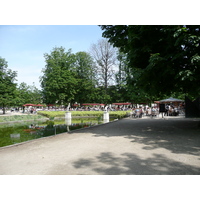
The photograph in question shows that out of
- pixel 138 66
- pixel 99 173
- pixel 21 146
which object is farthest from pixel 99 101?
pixel 99 173

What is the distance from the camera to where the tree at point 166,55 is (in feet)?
24.7

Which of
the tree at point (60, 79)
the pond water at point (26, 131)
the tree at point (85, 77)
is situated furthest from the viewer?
the tree at point (85, 77)

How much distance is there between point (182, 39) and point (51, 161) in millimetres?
7177

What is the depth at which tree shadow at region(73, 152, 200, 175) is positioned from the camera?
3934 mm

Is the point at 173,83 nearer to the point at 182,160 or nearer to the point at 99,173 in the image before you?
the point at 182,160

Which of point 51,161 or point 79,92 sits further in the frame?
point 79,92

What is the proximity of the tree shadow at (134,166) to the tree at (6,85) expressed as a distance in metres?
28.3

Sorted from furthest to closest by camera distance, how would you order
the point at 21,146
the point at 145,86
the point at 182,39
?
the point at 145,86
the point at 182,39
the point at 21,146

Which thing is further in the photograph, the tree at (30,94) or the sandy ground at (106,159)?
the tree at (30,94)

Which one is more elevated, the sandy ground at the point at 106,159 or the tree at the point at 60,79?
the tree at the point at 60,79

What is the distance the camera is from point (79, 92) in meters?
45.4

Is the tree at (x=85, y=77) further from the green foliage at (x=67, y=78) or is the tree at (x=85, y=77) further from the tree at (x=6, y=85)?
the tree at (x=6, y=85)

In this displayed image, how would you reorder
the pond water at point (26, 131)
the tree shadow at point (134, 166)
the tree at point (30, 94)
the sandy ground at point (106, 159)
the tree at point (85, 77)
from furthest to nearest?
1. the tree at point (30, 94)
2. the tree at point (85, 77)
3. the pond water at point (26, 131)
4. the sandy ground at point (106, 159)
5. the tree shadow at point (134, 166)

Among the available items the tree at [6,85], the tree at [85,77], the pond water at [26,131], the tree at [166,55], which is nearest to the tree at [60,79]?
the tree at [85,77]
